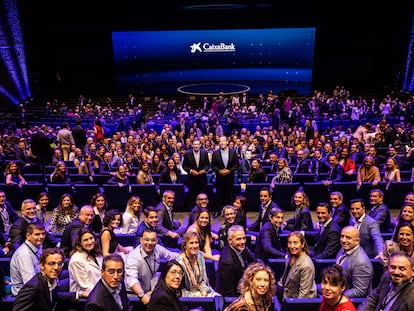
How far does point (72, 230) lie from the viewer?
14.8 feet

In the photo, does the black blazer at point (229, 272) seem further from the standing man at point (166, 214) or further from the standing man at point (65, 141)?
the standing man at point (65, 141)

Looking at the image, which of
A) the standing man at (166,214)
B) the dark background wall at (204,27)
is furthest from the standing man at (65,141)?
the dark background wall at (204,27)

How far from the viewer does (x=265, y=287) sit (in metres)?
2.86

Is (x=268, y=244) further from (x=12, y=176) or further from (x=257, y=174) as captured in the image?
(x=12, y=176)

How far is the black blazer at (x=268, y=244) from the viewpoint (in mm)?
4570

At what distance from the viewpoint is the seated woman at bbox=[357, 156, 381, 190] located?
7.07 m

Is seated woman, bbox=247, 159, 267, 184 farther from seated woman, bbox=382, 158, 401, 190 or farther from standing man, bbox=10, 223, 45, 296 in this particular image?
standing man, bbox=10, 223, 45, 296

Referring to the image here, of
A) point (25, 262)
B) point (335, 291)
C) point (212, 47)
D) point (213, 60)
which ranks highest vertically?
point (212, 47)

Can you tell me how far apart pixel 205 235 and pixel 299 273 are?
1457mm

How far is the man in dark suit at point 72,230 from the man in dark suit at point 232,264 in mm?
1604

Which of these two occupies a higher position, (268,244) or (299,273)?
(299,273)

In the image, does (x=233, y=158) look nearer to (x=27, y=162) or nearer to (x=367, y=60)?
(x=27, y=162)

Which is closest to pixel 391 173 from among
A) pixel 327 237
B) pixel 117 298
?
pixel 327 237

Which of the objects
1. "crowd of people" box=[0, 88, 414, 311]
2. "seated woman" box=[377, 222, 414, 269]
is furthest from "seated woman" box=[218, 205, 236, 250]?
"seated woman" box=[377, 222, 414, 269]
